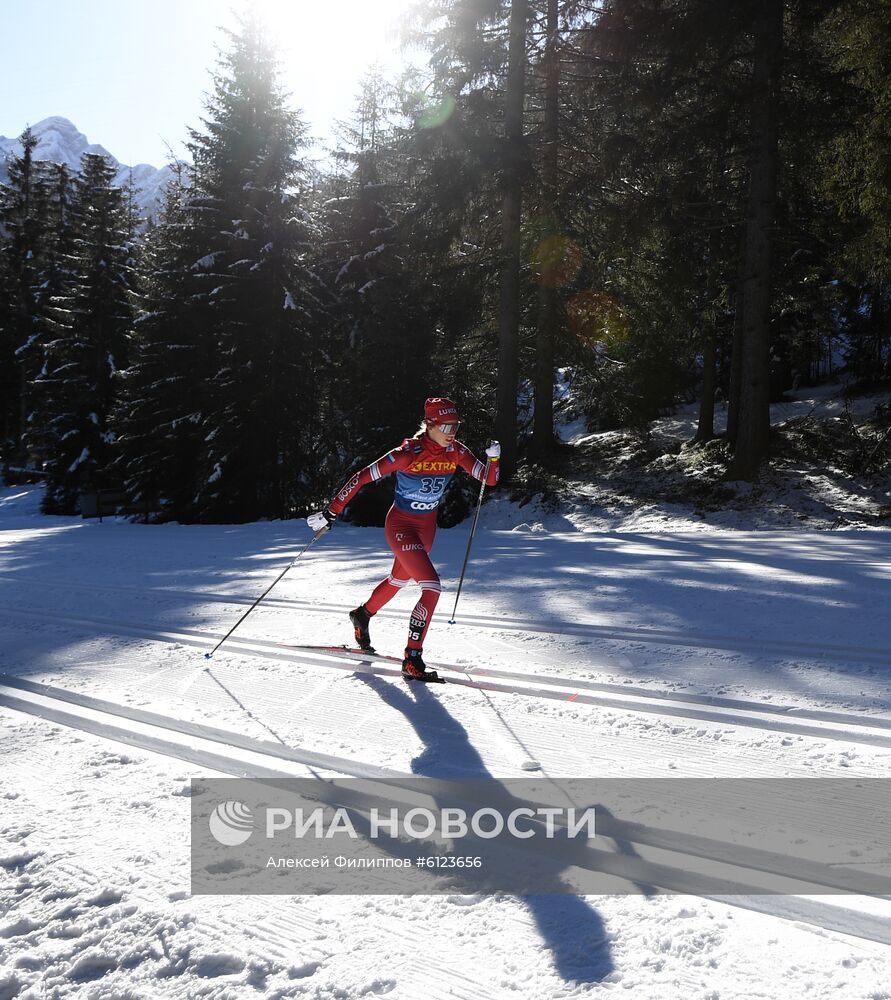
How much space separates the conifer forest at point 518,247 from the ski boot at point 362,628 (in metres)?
11.5

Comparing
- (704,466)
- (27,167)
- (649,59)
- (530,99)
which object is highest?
(27,167)

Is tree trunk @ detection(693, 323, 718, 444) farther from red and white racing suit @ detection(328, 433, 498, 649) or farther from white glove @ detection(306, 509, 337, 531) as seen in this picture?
white glove @ detection(306, 509, 337, 531)

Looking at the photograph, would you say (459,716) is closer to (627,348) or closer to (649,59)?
(649,59)

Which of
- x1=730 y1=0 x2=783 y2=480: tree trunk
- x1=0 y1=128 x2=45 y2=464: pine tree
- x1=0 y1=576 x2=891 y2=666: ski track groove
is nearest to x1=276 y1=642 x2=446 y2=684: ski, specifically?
x1=0 y1=576 x2=891 y2=666: ski track groove

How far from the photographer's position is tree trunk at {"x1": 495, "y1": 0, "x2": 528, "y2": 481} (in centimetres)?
1703

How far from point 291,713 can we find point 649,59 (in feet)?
52.8

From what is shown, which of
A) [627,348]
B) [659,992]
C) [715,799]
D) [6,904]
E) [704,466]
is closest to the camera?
[659,992]

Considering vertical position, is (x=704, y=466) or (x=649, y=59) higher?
(x=649, y=59)

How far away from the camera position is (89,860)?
2.76 meters

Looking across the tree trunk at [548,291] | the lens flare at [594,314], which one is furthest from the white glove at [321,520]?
the lens flare at [594,314]

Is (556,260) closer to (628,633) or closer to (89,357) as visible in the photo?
(628,633)

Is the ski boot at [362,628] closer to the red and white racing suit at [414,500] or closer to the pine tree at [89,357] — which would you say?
the red and white racing suit at [414,500]

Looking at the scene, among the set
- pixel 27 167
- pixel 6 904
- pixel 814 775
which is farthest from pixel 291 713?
pixel 27 167

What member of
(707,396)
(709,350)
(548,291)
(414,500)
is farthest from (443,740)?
(709,350)
